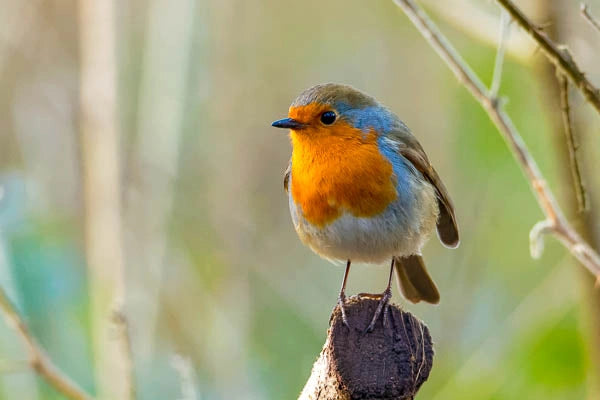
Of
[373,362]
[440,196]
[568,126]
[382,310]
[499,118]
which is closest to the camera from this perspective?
[373,362]

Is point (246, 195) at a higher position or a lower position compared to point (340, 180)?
lower

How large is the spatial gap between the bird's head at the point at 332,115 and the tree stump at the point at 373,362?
1.18 meters

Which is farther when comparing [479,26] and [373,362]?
[479,26]

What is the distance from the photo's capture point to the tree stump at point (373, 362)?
7.68 ft

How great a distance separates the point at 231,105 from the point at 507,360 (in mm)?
2314

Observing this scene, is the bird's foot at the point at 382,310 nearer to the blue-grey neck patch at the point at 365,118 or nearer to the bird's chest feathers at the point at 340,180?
the bird's chest feathers at the point at 340,180

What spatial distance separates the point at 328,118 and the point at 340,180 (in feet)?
1.16

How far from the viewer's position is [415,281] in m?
4.09

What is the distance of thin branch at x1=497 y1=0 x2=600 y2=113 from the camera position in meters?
2.71

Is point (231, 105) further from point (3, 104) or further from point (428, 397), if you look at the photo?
point (428, 397)

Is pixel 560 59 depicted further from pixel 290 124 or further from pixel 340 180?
pixel 290 124

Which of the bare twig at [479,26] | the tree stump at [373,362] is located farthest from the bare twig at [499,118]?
the bare twig at [479,26]

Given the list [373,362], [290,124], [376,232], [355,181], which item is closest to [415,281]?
[376,232]

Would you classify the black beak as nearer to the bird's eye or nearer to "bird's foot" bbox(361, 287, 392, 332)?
the bird's eye
